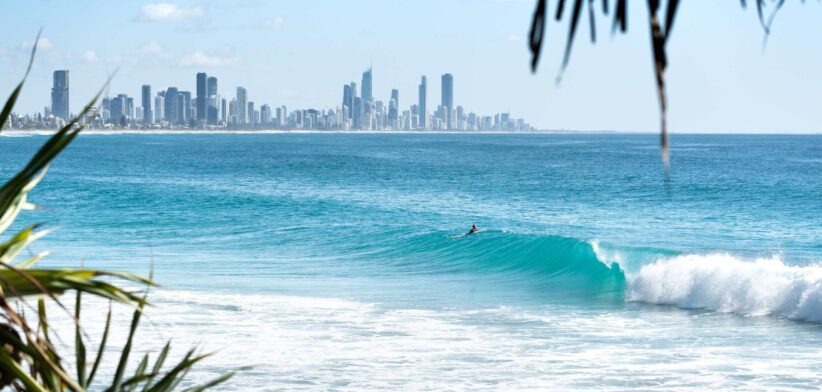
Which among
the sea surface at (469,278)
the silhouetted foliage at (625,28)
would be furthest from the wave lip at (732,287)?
the silhouetted foliage at (625,28)

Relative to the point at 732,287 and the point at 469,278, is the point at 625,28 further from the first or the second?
the point at 469,278

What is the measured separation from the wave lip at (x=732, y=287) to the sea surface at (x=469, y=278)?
52 millimetres

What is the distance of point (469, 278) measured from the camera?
79.9 ft

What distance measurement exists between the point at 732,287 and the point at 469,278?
6.24m

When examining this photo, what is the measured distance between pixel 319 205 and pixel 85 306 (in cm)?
2576

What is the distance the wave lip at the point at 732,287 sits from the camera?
1852cm

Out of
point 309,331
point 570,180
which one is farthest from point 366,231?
point 570,180

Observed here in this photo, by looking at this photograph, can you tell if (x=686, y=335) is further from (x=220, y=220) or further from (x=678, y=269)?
(x=220, y=220)

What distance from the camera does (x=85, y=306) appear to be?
17.2 metres

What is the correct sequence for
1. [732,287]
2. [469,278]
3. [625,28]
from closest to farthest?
1. [625,28]
2. [732,287]
3. [469,278]

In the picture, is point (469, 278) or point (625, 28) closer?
point (625, 28)

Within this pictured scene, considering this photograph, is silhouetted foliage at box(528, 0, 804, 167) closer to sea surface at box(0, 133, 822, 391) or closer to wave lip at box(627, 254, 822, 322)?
sea surface at box(0, 133, 822, 391)

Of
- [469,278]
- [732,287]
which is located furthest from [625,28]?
[469,278]

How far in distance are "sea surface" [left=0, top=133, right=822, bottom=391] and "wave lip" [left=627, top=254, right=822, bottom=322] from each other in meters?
0.05
